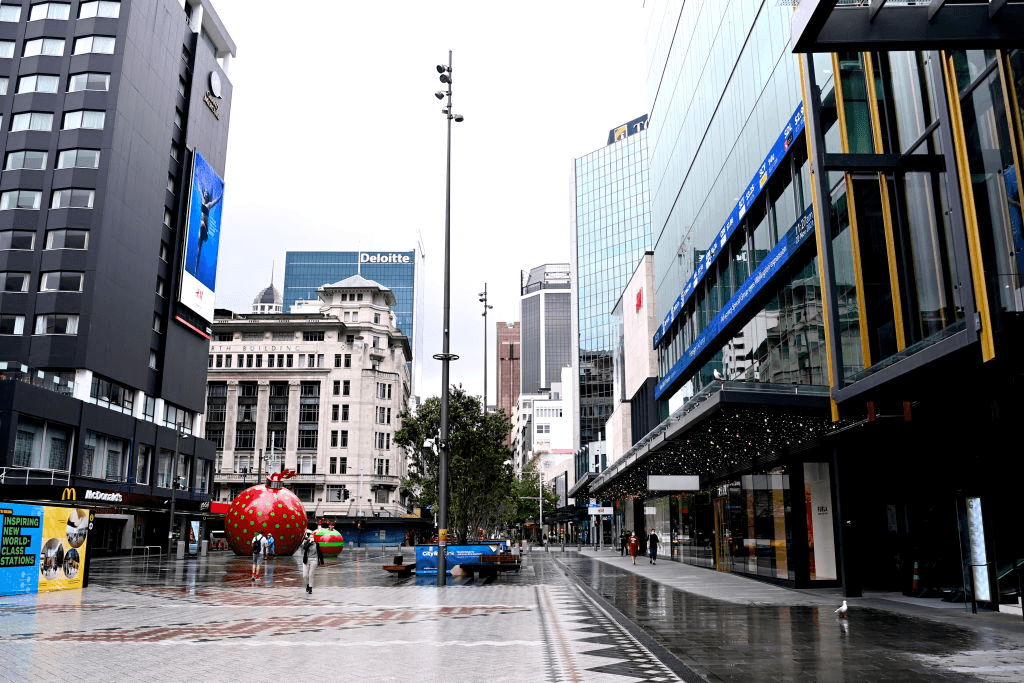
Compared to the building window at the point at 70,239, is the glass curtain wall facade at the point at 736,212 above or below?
below

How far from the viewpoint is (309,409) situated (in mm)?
111875

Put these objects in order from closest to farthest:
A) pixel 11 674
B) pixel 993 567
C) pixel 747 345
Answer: pixel 11 674 → pixel 993 567 → pixel 747 345

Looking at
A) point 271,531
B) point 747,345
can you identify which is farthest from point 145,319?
point 747,345

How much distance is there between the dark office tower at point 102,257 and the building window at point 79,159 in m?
0.09

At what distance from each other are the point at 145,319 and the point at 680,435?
1816 inches

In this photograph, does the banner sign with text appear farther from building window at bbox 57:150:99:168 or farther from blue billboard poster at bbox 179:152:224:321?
blue billboard poster at bbox 179:152:224:321

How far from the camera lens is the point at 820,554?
23.5 m

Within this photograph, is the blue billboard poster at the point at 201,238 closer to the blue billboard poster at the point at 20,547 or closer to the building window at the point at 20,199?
the building window at the point at 20,199

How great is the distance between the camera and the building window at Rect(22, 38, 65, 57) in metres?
55.9

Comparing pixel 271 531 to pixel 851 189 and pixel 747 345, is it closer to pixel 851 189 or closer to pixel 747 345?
pixel 747 345

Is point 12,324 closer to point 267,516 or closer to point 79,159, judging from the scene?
point 79,159

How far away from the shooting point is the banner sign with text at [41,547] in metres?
20.3

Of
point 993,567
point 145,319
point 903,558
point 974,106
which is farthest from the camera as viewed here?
point 145,319

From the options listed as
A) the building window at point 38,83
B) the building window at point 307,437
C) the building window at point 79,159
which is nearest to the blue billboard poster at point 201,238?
the building window at point 79,159
